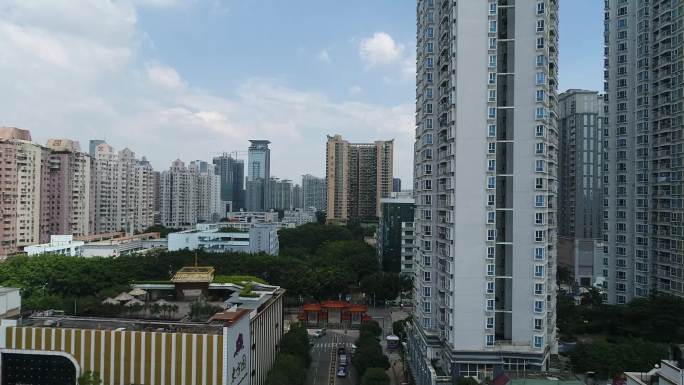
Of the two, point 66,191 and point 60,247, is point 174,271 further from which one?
point 66,191

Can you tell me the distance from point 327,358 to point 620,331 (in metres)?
21.5

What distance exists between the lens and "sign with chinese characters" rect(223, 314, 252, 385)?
20531 millimetres

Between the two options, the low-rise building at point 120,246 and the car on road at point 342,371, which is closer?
the car on road at point 342,371

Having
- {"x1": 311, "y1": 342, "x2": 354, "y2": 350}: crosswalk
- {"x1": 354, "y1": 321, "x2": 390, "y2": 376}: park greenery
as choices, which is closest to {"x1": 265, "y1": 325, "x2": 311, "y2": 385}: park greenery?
{"x1": 354, "y1": 321, "x2": 390, "y2": 376}: park greenery

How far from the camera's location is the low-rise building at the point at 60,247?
60.6m

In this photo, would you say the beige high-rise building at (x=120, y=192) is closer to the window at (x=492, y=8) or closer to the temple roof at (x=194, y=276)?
the temple roof at (x=194, y=276)

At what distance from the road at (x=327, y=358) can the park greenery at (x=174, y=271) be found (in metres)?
7.45

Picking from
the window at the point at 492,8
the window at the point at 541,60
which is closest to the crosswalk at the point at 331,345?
the window at the point at 541,60

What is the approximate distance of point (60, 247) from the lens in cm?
6397

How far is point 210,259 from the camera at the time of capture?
57281 mm

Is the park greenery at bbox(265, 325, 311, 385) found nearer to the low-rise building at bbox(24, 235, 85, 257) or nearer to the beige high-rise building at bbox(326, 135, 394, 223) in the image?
the low-rise building at bbox(24, 235, 85, 257)

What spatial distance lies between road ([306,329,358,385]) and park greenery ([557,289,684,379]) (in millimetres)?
13956

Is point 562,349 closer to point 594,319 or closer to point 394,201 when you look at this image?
point 594,319

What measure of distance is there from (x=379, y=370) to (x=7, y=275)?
124ft
